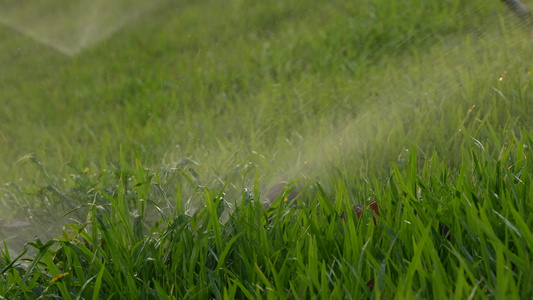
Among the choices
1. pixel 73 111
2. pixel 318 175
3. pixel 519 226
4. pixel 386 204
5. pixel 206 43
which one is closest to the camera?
pixel 519 226

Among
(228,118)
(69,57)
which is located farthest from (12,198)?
(69,57)

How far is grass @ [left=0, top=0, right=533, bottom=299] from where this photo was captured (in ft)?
5.29

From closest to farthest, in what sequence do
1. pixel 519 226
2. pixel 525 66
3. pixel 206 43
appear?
pixel 519 226 → pixel 525 66 → pixel 206 43

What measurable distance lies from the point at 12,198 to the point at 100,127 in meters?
1.13

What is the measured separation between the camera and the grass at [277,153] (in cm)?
161

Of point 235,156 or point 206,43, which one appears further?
point 206,43

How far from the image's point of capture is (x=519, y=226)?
1.49 m

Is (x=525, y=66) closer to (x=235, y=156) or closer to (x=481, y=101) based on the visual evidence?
(x=481, y=101)

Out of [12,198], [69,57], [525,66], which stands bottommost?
[525,66]

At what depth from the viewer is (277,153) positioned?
2.75 m

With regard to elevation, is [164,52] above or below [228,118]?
above

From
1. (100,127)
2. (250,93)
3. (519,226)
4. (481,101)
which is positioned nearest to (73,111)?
(100,127)

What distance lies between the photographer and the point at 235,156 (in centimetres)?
275

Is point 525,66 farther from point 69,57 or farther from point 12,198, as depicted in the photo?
point 69,57
